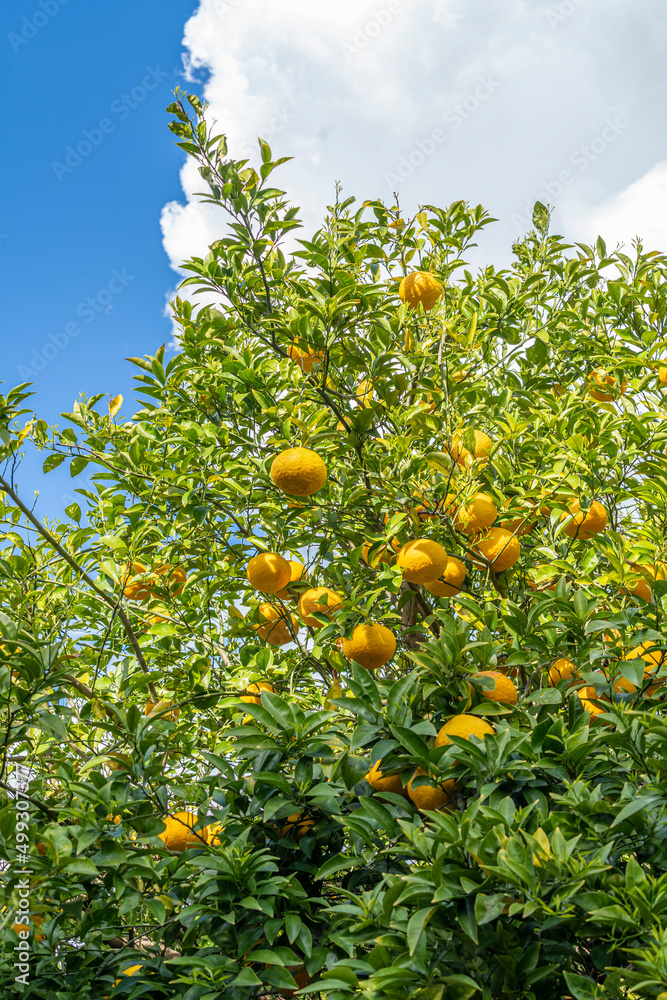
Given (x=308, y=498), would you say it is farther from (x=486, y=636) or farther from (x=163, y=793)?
(x=163, y=793)

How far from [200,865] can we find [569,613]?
1.13 m

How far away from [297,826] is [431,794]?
402mm

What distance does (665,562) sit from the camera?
204 cm

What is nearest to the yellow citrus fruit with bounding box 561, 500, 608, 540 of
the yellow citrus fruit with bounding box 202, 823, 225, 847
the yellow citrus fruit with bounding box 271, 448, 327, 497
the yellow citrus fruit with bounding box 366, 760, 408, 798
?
the yellow citrus fruit with bounding box 271, 448, 327, 497

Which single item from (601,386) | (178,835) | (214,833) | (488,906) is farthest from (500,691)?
(601,386)

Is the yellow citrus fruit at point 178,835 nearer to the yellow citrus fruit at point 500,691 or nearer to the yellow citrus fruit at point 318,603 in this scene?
the yellow citrus fruit at point 318,603

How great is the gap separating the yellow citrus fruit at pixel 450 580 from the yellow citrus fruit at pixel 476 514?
11 centimetres

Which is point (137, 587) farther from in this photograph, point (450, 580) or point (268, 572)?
point (450, 580)

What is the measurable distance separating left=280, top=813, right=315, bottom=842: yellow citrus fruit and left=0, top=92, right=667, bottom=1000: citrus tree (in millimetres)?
13

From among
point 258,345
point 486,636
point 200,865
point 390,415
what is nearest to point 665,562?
point 486,636

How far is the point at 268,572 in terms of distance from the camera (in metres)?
2.21

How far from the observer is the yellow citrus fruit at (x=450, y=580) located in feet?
7.07

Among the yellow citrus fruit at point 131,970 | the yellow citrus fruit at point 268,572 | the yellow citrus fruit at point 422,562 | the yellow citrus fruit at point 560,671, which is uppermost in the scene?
the yellow citrus fruit at point 268,572

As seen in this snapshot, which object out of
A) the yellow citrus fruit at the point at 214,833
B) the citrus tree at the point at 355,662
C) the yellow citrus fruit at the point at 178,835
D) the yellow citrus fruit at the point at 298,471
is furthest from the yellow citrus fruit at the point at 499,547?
the yellow citrus fruit at the point at 178,835
